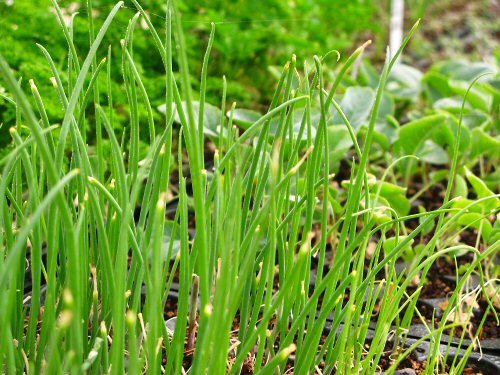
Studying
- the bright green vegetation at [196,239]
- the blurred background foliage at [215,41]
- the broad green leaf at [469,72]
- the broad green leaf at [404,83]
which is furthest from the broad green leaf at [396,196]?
the broad green leaf at [469,72]

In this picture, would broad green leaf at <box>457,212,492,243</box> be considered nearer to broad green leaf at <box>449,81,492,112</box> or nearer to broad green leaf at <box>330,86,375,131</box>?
broad green leaf at <box>330,86,375,131</box>


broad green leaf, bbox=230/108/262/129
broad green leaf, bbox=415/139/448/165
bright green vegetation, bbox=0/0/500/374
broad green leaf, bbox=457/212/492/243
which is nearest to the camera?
bright green vegetation, bbox=0/0/500/374

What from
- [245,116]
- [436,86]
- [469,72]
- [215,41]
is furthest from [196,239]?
[469,72]

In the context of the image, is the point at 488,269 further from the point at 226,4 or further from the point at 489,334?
the point at 226,4

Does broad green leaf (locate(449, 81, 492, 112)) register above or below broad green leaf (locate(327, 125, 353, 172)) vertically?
above

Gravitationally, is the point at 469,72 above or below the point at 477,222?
above

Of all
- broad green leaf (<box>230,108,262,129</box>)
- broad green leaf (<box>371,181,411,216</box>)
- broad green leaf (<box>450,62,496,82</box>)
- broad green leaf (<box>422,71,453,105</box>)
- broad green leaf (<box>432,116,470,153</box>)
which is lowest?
broad green leaf (<box>371,181,411,216</box>)

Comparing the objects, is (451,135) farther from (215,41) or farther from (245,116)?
(215,41)

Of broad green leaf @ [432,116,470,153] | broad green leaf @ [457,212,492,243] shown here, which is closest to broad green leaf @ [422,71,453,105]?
broad green leaf @ [432,116,470,153]

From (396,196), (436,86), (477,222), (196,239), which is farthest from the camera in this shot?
(436,86)

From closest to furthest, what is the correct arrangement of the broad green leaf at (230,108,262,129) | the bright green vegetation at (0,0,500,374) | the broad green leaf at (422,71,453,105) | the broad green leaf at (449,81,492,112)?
1. the bright green vegetation at (0,0,500,374)
2. the broad green leaf at (230,108,262,129)
3. the broad green leaf at (449,81,492,112)
4. the broad green leaf at (422,71,453,105)

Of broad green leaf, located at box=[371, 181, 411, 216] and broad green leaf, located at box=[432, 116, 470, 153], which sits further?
broad green leaf, located at box=[432, 116, 470, 153]
